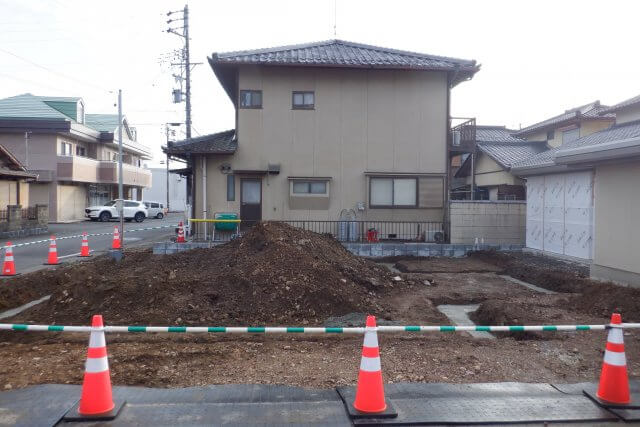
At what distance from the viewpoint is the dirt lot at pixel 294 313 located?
18.2 ft

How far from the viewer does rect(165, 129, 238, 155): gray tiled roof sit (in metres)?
16.7

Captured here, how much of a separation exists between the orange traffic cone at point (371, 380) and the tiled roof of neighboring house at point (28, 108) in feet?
110

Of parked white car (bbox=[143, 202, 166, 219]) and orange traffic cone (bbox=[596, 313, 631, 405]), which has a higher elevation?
parked white car (bbox=[143, 202, 166, 219])

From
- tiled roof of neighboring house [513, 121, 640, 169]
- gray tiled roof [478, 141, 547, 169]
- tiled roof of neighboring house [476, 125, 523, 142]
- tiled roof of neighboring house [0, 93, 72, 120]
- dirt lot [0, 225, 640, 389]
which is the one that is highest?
tiled roof of neighboring house [0, 93, 72, 120]

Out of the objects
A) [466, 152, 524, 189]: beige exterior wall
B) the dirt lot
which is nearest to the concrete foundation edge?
the dirt lot

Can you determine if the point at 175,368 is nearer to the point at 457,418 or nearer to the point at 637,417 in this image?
the point at 457,418

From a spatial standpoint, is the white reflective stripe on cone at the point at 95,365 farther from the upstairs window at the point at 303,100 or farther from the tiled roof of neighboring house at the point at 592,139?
the upstairs window at the point at 303,100

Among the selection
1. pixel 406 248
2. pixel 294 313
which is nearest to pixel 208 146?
pixel 406 248

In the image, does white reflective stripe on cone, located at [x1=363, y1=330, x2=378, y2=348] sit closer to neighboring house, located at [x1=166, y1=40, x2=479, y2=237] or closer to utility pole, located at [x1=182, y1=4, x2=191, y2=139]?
neighboring house, located at [x1=166, y1=40, x2=479, y2=237]

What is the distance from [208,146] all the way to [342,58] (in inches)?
223

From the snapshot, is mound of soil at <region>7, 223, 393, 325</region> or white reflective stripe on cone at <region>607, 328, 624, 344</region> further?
mound of soil at <region>7, 223, 393, 325</region>

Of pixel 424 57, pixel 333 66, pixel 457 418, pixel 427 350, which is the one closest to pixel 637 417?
pixel 457 418

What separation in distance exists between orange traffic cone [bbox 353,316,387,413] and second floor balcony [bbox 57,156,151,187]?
3336 centimetres

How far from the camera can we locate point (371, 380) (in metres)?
4.25
